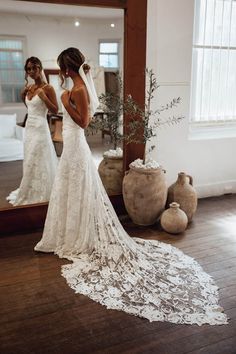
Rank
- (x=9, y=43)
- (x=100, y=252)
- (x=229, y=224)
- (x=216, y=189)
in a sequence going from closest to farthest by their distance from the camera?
(x=100, y=252)
(x=9, y=43)
(x=229, y=224)
(x=216, y=189)

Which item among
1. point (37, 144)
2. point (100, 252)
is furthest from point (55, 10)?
point (100, 252)

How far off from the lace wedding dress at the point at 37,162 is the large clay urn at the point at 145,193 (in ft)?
2.33

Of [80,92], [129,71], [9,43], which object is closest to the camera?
[80,92]

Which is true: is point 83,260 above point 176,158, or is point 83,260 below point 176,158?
below

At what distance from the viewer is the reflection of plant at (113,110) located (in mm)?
3199

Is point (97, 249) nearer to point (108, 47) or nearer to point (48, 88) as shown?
point (48, 88)

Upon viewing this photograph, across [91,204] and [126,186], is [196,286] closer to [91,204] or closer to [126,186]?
[91,204]

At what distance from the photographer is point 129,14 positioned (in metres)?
3.11

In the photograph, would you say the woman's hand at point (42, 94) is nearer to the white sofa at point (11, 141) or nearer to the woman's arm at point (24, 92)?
the woman's arm at point (24, 92)

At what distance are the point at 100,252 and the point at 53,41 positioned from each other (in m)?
1.76

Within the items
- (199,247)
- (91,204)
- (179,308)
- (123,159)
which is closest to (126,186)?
(123,159)

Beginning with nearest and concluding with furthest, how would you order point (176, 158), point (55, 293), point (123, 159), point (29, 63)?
point (55, 293) → point (29, 63) → point (123, 159) → point (176, 158)

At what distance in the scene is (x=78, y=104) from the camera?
2.53 m

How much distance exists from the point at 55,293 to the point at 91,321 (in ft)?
1.22
